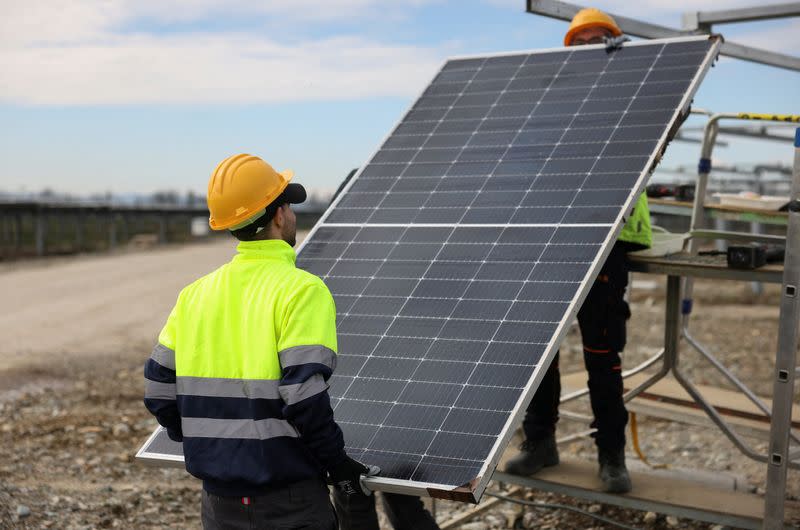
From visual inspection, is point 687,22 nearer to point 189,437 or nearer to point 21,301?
point 189,437

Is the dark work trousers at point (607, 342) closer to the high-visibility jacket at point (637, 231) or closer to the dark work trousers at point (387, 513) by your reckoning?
the high-visibility jacket at point (637, 231)

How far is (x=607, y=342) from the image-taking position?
229 inches

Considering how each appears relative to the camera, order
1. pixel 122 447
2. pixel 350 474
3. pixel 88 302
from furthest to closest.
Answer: pixel 88 302 → pixel 122 447 → pixel 350 474

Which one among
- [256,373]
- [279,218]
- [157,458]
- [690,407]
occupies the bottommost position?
[690,407]

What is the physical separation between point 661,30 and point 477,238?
11.1 ft

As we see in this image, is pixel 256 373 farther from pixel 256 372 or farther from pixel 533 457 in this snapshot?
pixel 533 457

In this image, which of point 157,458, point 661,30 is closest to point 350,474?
point 157,458

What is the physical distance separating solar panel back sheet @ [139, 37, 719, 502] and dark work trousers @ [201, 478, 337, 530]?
0.99 ft

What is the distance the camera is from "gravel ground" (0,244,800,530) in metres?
7.28

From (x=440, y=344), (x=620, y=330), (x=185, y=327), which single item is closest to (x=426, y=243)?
(x=440, y=344)

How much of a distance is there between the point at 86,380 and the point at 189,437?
32.9ft

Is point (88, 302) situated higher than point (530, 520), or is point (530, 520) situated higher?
point (530, 520)

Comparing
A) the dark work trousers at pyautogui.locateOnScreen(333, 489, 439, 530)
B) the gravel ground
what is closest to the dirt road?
the gravel ground

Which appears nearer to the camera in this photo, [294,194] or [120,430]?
[294,194]
